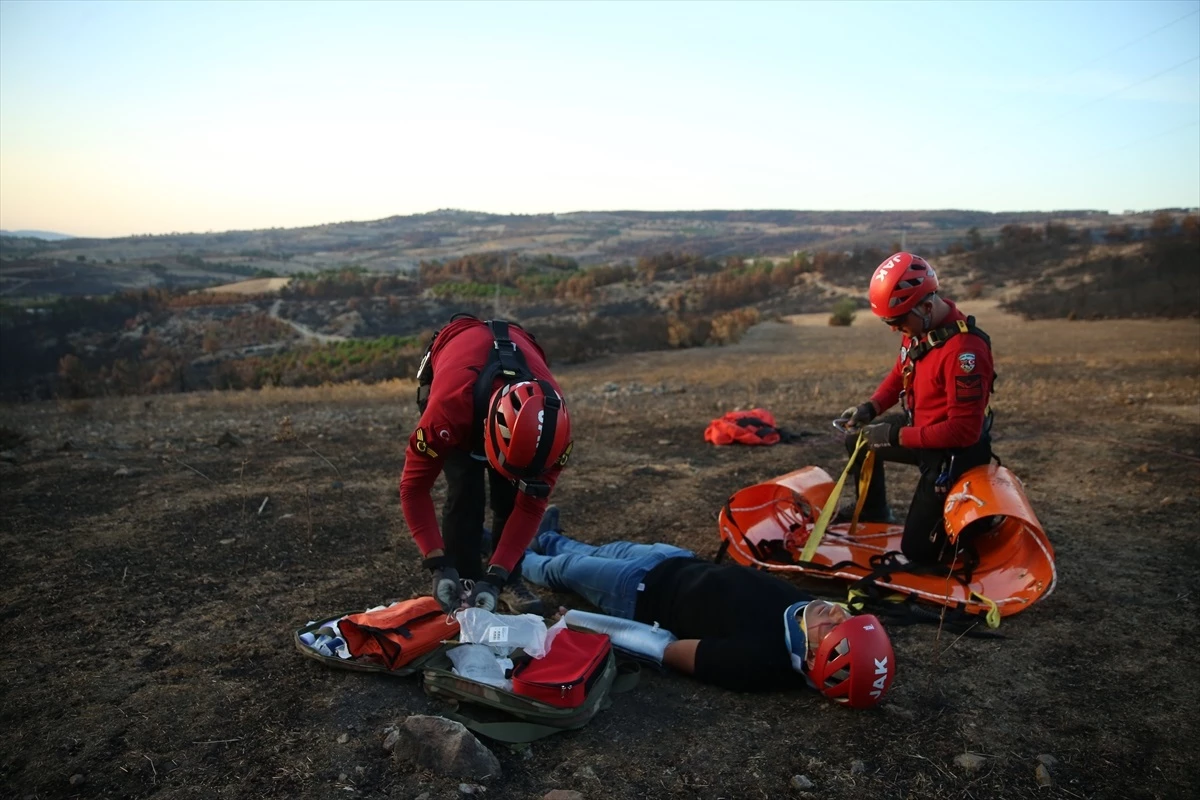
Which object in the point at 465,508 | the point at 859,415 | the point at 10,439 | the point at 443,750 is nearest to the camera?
the point at 443,750

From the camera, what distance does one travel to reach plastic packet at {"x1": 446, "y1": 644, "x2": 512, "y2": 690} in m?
3.70

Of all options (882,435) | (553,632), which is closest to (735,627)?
(553,632)

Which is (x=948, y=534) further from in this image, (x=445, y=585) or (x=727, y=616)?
(x=445, y=585)

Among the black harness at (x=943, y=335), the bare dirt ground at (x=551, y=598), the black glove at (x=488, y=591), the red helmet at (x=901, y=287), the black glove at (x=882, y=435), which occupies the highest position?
the red helmet at (x=901, y=287)

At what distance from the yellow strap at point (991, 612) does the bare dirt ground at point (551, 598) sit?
0.33ft

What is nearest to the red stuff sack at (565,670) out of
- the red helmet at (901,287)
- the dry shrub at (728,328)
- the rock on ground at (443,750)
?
the rock on ground at (443,750)

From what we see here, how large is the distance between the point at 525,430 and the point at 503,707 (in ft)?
4.05

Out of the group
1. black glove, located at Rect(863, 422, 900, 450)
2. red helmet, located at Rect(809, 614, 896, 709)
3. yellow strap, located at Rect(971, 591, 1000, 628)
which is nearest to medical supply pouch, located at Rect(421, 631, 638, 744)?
red helmet, located at Rect(809, 614, 896, 709)

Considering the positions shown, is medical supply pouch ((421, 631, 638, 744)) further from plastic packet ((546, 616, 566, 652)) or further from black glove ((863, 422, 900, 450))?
black glove ((863, 422, 900, 450))

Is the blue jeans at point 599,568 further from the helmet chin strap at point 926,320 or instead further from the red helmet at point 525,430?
the helmet chin strap at point 926,320

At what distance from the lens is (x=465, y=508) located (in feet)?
14.8

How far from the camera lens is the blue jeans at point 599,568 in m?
4.79

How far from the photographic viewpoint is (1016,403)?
1112 cm

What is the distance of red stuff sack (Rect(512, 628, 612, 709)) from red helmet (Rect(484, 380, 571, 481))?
0.86 metres
